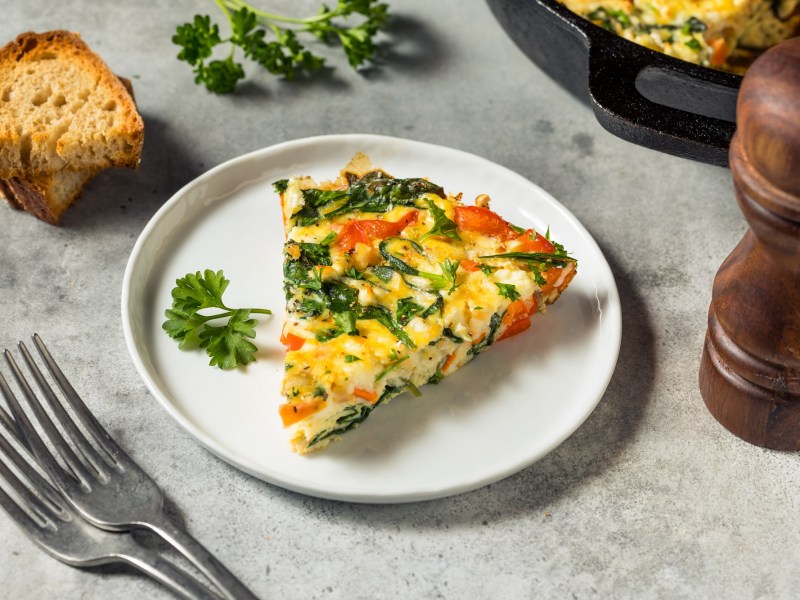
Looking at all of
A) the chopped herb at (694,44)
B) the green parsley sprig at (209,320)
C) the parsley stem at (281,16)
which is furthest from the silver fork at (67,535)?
the chopped herb at (694,44)

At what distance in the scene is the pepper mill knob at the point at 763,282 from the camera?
2154 mm

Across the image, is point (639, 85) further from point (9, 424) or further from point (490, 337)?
point (9, 424)

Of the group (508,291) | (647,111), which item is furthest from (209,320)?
(647,111)

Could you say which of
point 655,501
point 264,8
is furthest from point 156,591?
point 264,8

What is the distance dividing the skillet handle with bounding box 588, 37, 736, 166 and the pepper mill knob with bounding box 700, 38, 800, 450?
1.38 ft

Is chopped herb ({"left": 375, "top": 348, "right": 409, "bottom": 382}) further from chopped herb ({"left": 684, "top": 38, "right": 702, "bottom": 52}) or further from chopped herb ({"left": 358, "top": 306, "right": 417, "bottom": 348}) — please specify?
chopped herb ({"left": 684, "top": 38, "right": 702, "bottom": 52})

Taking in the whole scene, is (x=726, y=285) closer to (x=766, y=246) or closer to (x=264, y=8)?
(x=766, y=246)

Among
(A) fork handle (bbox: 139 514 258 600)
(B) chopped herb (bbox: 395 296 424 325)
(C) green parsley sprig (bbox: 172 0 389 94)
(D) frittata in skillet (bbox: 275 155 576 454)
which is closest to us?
(A) fork handle (bbox: 139 514 258 600)

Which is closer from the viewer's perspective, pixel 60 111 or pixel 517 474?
pixel 517 474

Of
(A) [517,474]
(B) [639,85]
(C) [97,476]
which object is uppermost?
(B) [639,85]

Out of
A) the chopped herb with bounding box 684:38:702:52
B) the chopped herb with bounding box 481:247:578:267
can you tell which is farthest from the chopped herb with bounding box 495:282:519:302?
the chopped herb with bounding box 684:38:702:52

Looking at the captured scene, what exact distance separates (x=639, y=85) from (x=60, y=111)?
2.18 meters

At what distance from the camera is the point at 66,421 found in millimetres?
2725

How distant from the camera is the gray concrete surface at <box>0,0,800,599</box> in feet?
8.54
